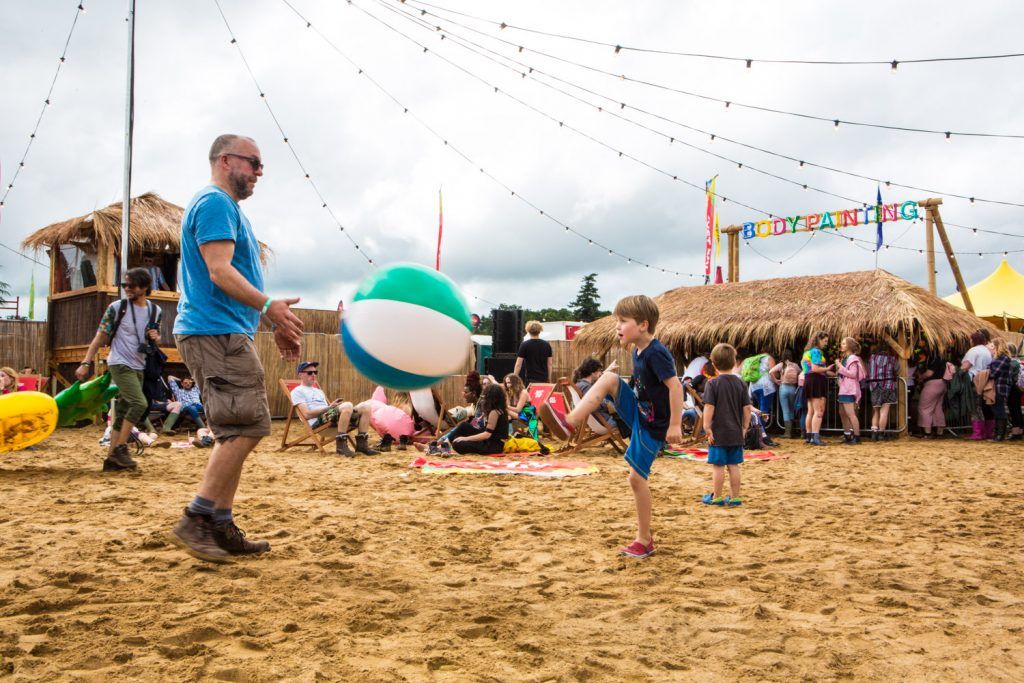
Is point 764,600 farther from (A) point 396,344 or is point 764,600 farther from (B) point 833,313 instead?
(B) point 833,313

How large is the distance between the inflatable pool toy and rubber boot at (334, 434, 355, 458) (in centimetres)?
257

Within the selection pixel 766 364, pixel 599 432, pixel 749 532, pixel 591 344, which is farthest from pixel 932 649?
pixel 591 344

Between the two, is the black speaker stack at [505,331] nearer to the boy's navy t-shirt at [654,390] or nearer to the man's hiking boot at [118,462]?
the man's hiking boot at [118,462]

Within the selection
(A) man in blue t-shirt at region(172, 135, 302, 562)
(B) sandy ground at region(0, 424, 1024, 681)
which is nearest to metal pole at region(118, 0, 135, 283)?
(B) sandy ground at region(0, 424, 1024, 681)

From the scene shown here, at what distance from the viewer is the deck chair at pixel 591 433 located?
897 centimetres

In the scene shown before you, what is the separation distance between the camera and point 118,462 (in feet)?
21.1

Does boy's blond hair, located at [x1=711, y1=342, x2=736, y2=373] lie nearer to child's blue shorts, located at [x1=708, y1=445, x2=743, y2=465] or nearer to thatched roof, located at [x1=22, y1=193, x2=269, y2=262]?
child's blue shorts, located at [x1=708, y1=445, x2=743, y2=465]

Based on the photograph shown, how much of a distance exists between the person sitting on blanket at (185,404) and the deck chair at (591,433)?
5.34m

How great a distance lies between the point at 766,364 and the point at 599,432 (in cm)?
510

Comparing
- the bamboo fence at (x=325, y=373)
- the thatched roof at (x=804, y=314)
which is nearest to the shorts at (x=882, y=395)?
the thatched roof at (x=804, y=314)

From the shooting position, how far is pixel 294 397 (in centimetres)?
916

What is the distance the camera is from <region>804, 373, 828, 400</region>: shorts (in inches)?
464

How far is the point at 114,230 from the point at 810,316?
12.9 metres

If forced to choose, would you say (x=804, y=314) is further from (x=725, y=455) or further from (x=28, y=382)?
(x=28, y=382)
